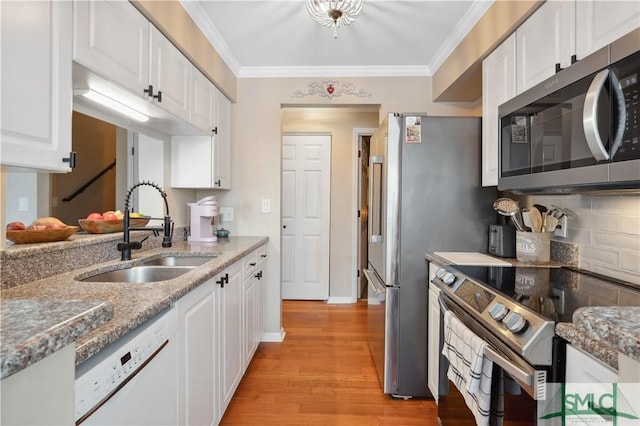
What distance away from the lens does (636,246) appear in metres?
1.36

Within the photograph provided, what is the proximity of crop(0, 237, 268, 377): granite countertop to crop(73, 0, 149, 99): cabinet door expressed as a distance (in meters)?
0.80

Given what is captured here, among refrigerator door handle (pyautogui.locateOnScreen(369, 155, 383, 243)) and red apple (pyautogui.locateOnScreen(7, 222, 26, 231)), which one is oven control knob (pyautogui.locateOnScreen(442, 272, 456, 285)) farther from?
red apple (pyautogui.locateOnScreen(7, 222, 26, 231))

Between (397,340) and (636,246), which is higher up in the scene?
(636,246)

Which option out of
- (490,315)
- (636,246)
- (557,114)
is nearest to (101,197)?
(490,315)

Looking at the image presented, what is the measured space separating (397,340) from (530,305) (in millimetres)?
1199

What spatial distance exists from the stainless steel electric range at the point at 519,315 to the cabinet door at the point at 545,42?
0.88 meters

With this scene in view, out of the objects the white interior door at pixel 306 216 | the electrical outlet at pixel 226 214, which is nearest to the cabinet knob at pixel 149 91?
the electrical outlet at pixel 226 214

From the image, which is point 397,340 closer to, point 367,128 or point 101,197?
point 101,197

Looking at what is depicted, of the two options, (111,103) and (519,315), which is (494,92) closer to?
(519,315)

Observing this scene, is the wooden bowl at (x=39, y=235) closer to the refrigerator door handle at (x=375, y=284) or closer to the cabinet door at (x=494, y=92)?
the refrigerator door handle at (x=375, y=284)

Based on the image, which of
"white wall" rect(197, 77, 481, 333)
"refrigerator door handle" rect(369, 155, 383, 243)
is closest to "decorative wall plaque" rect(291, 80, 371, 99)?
"white wall" rect(197, 77, 481, 333)

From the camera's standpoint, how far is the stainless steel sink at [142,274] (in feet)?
5.24

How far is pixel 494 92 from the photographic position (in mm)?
1930

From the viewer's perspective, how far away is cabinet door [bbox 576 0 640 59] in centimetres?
107
